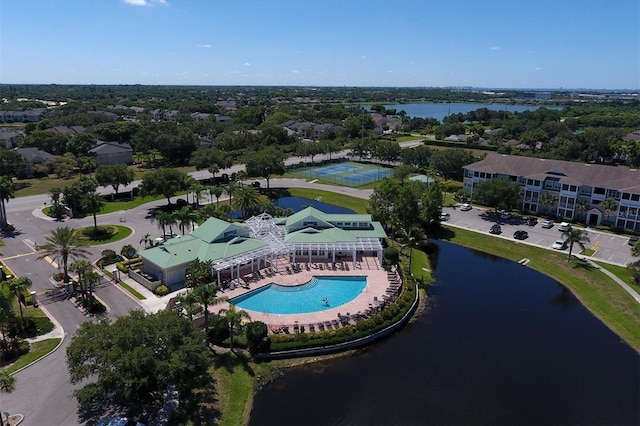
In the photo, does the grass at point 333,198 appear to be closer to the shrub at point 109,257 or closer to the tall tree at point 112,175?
the tall tree at point 112,175

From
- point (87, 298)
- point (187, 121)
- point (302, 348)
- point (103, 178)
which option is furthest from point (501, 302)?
point (187, 121)

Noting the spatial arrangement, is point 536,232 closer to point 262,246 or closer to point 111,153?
point 262,246

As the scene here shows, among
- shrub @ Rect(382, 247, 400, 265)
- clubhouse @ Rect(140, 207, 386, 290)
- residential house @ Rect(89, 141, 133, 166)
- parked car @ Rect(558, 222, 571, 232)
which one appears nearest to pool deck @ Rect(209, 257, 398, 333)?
shrub @ Rect(382, 247, 400, 265)

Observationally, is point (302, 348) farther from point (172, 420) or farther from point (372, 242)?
point (372, 242)

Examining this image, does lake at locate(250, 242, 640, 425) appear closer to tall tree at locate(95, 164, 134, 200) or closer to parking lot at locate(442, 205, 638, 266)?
parking lot at locate(442, 205, 638, 266)

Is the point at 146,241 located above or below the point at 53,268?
above

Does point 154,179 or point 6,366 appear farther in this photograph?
point 154,179

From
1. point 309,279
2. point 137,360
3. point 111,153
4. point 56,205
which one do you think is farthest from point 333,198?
point 137,360
